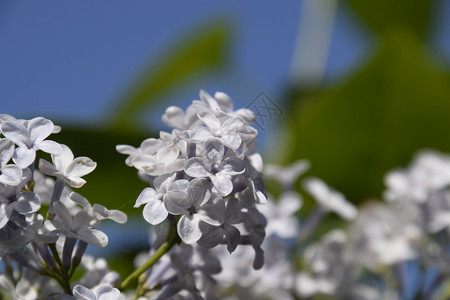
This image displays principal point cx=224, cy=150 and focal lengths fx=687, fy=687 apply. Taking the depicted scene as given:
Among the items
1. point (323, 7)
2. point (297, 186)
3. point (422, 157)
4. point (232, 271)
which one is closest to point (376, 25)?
point (323, 7)

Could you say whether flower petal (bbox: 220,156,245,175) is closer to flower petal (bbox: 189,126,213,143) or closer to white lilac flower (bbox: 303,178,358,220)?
flower petal (bbox: 189,126,213,143)

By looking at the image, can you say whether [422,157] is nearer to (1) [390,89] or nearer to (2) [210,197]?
(1) [390,89]

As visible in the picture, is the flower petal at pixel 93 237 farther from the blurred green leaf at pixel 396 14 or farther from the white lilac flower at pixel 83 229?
the blurred green leaf at pixel 396 14

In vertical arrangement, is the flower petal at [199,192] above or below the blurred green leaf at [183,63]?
above

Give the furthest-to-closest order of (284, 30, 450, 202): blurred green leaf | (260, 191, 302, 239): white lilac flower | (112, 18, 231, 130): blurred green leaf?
(112, 18, 231, 130): blurred green leaf, (284, 30, 450, 202): blurred green leaf, (260, 191, 302, 239): white lilac flower

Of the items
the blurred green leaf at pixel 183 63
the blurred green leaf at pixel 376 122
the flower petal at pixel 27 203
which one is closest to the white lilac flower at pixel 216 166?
the flower petal at pixel 27 203

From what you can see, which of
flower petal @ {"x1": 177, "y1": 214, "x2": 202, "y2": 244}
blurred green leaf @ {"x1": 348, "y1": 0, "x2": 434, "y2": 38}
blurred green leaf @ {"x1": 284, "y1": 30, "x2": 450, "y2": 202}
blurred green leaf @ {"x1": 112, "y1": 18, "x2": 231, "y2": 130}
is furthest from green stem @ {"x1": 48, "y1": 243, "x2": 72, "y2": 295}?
blurred green leaf @ {"x1": 348, "y1": 0, "x2": 434, "y2": 38}

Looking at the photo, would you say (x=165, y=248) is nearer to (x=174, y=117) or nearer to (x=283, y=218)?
(x=174, y=117)
